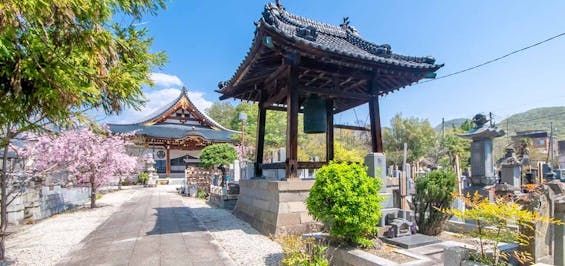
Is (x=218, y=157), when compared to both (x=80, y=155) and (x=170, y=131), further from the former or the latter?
(x=170, y=131)

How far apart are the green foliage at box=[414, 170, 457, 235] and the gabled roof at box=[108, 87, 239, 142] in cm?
2495

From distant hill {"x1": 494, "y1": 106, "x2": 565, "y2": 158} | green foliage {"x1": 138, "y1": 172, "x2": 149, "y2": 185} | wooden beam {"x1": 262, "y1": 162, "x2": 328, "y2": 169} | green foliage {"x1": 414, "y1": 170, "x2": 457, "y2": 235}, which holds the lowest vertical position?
green foliage {"x1": 138, "y1": 172, "x2": 149, "y2": 185}

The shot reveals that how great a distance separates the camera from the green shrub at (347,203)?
431cm

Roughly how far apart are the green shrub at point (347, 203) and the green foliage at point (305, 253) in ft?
1.33

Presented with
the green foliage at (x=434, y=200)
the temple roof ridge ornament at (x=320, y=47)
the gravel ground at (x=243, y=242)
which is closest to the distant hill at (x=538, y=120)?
the temple roof ridge ornament at (x=320, y=47)

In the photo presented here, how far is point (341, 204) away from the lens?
437cm

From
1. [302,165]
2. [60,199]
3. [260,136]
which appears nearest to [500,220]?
[302,165]

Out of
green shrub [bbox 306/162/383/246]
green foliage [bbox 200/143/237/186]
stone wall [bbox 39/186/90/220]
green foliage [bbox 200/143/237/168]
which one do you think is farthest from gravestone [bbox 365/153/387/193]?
green foliage [bbox 200/143/237/168]

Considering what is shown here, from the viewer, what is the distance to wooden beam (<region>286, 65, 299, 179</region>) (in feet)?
21.7

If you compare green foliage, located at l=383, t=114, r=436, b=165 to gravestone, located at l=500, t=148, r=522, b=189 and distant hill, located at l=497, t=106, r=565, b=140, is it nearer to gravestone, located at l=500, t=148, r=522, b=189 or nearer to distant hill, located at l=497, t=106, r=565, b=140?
gravestone, located at l=500, t=148, r=522, b=189

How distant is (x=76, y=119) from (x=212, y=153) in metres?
13.7

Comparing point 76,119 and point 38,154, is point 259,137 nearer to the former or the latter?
point 76,119

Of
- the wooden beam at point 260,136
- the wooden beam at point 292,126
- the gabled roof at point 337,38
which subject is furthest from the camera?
the wooden beam at point 260,136

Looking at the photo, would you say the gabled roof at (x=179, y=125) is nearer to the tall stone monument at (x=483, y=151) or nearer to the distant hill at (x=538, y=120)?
the tall stone monument at (x=483, y=151)
